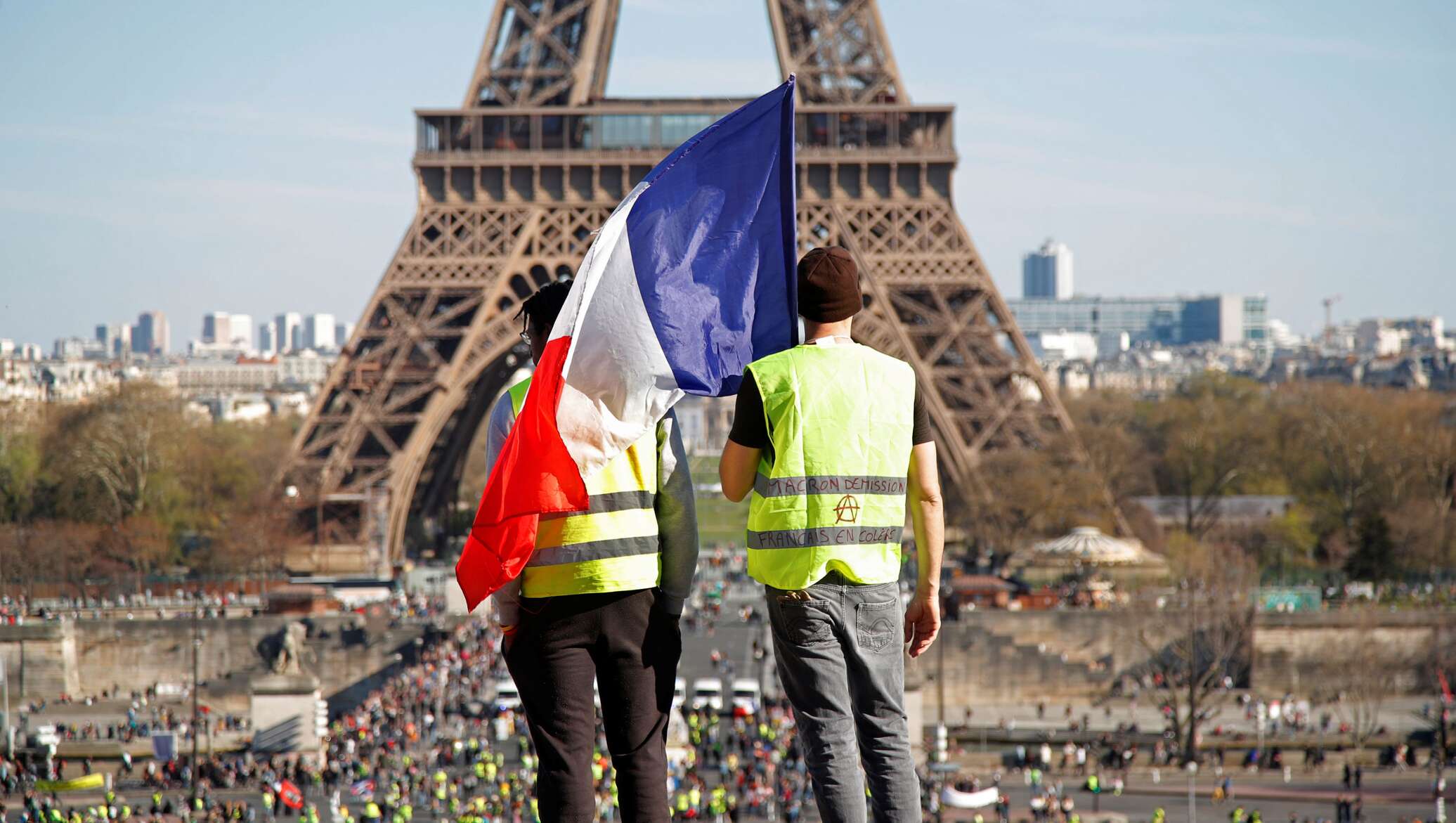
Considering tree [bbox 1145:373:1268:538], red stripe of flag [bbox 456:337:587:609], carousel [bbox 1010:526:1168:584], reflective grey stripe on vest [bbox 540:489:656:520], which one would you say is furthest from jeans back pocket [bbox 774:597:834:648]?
tree [bbox 1145:373:1268:538]

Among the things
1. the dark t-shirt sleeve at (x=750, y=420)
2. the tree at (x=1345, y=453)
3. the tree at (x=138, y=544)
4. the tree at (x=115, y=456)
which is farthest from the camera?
the tree at (x=1345, y=453)

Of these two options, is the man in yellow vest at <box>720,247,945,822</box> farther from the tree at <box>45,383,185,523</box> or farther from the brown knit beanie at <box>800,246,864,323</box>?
the tree at <box>45,383,185,523</box>

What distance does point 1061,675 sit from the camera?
127 ft

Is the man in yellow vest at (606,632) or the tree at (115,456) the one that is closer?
the man in yellow vest at (606,632)

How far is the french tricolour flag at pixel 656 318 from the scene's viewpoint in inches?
220

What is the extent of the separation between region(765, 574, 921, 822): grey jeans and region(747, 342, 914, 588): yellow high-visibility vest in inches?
3.2

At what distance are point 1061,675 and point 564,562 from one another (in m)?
34.3

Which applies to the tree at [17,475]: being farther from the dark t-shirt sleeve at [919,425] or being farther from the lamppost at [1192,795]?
the dark t-shirt sleeve at [919,425]

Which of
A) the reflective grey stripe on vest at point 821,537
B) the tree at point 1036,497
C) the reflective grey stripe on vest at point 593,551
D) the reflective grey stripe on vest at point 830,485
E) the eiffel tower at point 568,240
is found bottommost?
the tree at point 1036,497

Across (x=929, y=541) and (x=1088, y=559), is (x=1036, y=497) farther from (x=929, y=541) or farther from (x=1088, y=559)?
(x=929, y=541)

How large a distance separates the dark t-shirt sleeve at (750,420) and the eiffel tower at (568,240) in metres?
37.4

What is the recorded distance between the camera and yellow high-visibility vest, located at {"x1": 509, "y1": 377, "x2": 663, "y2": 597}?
5.63 m

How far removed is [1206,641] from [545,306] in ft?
115

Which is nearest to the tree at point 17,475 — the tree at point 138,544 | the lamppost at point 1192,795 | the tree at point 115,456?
the tree at point 115,456
